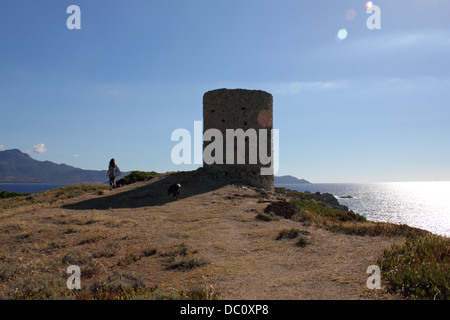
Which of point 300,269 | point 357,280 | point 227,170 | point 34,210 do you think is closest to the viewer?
point 357,280

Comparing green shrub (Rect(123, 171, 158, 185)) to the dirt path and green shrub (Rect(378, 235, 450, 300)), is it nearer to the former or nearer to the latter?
the dirt path

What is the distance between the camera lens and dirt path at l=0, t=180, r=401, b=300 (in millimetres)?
5520

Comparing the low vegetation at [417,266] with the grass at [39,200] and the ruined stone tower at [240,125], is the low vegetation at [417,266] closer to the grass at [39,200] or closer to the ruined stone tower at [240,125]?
the ruined stone tower at [240,125]

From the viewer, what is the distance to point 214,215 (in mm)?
13156

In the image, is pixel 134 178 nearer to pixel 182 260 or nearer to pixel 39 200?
pixel 39 200

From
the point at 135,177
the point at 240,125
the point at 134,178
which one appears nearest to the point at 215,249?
the point at 240,125

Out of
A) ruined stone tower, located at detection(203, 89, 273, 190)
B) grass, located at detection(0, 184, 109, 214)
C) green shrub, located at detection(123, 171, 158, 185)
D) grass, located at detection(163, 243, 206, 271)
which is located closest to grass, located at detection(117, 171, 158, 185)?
green shrub, located at detection(123, 171, 158, 185)

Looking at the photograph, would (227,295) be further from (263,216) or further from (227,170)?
(227,170)

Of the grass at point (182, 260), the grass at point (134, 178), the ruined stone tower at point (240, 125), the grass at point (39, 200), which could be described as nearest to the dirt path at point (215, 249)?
the grass at point (182, 260)

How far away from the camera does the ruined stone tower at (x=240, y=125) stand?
2238cm

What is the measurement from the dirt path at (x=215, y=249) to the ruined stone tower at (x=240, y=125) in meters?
7.42

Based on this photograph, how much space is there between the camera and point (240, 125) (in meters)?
22.3
